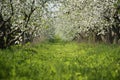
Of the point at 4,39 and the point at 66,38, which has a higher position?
the point at 4,39

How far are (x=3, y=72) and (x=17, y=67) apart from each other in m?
1.38

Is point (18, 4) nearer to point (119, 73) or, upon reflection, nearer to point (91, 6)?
point (91, 6)

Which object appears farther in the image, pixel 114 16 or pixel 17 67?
pixel 114 16

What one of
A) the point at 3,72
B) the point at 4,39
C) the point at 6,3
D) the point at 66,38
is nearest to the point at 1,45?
the point at 4,39

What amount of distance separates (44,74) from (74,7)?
21.3 m

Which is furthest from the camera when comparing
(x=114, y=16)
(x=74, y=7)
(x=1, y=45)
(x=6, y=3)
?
(x=74, y=7)

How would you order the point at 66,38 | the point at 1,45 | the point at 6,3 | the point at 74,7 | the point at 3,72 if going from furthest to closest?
1. the point at 66,38
2. the point at 74,7
3. the point at 1,45
4. the point at 6,3
5. the point at 3,72

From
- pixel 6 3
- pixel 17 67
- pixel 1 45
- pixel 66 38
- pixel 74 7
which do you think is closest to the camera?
pixel 17 67

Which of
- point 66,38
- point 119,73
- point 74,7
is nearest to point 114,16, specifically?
point 74,7

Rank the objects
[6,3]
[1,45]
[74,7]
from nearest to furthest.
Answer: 1. [6,3]
2. [1,45]
3. [74,7]

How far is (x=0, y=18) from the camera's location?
1952cm

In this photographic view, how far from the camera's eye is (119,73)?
415 inches

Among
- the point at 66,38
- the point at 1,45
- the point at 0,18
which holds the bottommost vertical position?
the point at 66,38

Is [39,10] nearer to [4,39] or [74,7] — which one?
[4,39]
